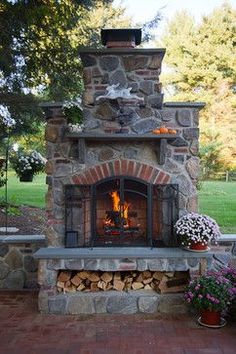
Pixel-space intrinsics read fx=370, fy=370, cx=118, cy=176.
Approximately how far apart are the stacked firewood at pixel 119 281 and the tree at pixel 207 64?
419 inches

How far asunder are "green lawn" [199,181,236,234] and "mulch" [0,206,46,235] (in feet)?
10.8

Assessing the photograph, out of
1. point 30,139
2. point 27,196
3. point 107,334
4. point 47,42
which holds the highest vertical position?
point 47,42

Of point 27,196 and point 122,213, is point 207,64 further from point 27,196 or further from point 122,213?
point 122,213

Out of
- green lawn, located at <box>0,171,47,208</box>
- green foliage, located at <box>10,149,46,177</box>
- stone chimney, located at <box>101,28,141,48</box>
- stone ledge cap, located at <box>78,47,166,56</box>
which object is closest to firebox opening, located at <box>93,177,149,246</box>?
stone ledge cap, located at <box>78,47,166,56</box>

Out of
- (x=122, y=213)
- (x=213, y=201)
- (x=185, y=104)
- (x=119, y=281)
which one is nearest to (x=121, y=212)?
(x=122, y=213)

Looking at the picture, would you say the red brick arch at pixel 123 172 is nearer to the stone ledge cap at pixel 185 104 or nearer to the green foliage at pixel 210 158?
the stone ledge cap at pixel 185 104

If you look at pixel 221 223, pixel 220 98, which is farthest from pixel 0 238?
pixel 220 98

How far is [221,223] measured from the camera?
6879mm

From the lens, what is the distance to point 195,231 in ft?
14.1

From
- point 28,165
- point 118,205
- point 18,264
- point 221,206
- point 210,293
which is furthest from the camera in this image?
point 221,206

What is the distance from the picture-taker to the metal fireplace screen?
185 inches

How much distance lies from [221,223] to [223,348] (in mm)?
3587

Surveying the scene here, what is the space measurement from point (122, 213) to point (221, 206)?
4520mm

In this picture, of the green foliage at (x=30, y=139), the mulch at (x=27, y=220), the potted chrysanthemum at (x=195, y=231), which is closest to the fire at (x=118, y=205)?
the potted chrysanthemum at (x=195, y=231)
